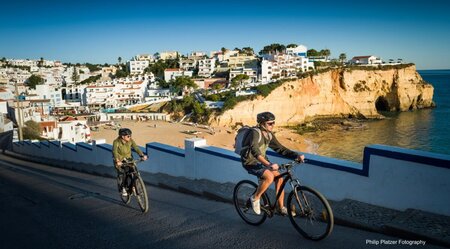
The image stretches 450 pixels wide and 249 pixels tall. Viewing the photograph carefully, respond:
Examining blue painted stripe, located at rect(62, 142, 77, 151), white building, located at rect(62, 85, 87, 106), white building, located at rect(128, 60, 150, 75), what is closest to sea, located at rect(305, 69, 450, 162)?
blue painted stripe, located at rect(62, 142, 77, 151)

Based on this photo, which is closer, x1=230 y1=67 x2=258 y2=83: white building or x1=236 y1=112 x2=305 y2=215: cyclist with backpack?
x1=236 y1=112 x2=305 y2=215: cyclist with backpack

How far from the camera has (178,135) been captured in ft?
151

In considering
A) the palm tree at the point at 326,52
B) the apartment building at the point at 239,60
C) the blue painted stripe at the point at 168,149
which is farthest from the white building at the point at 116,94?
the blue painted stripe at the point at 168,149

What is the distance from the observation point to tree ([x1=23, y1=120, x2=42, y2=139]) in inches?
1305

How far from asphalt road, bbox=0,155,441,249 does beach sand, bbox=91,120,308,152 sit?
31773 mm

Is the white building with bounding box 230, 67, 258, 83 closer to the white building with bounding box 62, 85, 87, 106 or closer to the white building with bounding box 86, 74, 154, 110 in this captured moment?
the white building with bounding box 86, 74, 154, 110

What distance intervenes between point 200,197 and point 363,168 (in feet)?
10.9

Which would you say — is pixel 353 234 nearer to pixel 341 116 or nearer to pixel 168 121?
pixel 168 121

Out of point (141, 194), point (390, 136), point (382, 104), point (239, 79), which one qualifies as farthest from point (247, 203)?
point (382, 104)

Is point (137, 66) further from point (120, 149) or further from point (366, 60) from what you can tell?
point (120, 149)

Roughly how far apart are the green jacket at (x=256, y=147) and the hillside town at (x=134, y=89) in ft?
117

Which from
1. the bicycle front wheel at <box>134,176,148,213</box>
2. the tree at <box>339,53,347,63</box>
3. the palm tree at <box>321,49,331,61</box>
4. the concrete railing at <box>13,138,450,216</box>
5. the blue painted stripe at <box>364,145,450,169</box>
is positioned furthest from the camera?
the palm tree at <box>321,49,331,61</box>

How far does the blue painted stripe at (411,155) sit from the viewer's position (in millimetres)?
4390

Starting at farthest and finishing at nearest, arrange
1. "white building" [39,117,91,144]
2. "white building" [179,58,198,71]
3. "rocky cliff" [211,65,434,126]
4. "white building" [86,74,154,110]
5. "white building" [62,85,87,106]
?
"white building" [179,58,198,71], "white building" [62,85,87,106], "white building" [86,74,154,110], "rocky cliff" [211,65,434,126], "white building" [39,117,91,144]
